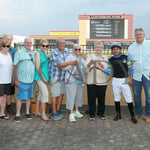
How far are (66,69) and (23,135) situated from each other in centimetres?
A: 176

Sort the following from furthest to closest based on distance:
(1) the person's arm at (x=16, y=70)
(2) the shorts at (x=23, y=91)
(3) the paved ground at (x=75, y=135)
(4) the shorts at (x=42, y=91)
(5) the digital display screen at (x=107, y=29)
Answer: (5) the digital display screen at (x=107, y=29) → (4) the shorts at (x=42, y=91) → (2) the shorts at (x=23, y=91) → (1) the person's arm at (x=16, y=70) → (3) the paved ground at (x=75, y=135)

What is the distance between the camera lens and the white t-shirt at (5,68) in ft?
16.3

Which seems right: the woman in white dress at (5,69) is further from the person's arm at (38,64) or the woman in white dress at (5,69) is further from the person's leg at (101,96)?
the person's leg at (101,96)

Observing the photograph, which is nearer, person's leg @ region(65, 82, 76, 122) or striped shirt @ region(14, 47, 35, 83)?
striped shirt @ region(14, 47, 35, 83)

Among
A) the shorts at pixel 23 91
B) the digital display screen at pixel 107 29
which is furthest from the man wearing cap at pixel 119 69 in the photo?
the digital display screen at pixel 107 29

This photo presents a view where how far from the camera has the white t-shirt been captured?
496cm

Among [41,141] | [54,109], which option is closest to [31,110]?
[54,109]

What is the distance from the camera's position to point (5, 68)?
5.00 meters

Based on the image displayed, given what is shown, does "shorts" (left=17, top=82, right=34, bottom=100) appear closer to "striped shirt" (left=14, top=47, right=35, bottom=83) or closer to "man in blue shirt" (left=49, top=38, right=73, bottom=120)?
"striped shirt" (left=14, top=47, right=35, bottom=83)

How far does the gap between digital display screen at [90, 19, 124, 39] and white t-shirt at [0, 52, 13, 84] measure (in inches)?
1686

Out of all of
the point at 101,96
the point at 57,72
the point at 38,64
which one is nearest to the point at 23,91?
the point at 38,64

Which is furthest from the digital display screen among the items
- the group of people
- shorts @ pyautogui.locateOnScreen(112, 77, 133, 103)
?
shorts @ pyautogui.locateOnScreen(112, 77, 133, 103)

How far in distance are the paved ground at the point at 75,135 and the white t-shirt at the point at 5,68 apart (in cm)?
103

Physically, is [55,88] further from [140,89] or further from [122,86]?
[140,89]
